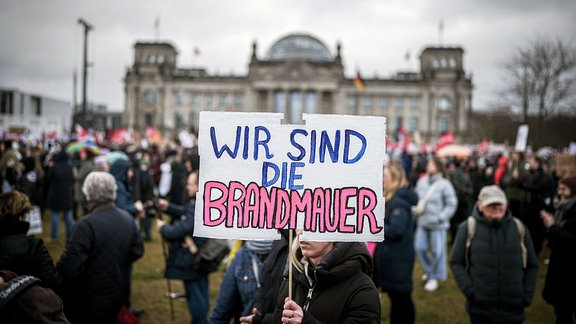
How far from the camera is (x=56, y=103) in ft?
222

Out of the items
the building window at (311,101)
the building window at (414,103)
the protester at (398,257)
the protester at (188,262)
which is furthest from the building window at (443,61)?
the protester at (188,262)

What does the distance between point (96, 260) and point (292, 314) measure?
232 cm

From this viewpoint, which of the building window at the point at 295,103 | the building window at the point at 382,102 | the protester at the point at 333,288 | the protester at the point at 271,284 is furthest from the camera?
the building window at the point at 382,102

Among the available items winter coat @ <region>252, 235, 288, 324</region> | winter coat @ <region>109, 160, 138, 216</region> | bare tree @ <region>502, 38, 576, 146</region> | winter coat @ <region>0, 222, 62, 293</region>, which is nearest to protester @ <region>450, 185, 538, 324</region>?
winter coat @ <region>252, 235, 288, 324</region>

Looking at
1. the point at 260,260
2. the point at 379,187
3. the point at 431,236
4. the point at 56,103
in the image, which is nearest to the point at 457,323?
the point at 431,236

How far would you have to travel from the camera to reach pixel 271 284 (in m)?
3.10

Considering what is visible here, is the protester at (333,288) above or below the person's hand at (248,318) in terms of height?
above

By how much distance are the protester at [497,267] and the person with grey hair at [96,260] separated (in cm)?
307

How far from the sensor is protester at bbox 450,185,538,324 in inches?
151

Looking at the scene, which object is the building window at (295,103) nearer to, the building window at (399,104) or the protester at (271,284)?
the building window at (399,104)

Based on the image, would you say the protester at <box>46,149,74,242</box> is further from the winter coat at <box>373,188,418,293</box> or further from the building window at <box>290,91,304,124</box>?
the building window at <box>290,91,304,124</box>

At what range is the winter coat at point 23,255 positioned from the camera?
308 cm

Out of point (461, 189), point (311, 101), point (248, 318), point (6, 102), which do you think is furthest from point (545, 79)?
point (6, 102)

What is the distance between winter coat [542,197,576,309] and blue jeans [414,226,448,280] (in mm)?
2646
